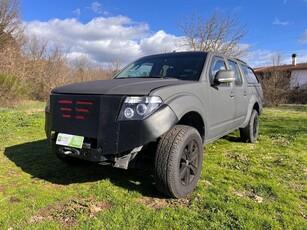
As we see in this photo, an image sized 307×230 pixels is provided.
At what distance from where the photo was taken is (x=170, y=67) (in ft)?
13.6

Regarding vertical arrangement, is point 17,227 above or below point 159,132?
below

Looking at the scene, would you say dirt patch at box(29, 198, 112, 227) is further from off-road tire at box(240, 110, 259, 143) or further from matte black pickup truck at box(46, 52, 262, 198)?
off-road tire at box(240, 110, 259, 143)

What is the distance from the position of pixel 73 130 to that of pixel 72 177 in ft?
3.34

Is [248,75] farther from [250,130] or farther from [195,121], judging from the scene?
[195,121]

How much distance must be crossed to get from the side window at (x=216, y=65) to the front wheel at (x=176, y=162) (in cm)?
123

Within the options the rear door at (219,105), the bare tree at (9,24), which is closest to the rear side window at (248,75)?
the rear door at (219,105)

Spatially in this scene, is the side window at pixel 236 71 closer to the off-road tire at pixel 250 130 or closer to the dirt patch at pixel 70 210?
the off-road tire at pixel 250 130

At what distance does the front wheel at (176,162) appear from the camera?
287 cm

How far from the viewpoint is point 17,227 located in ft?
8.04

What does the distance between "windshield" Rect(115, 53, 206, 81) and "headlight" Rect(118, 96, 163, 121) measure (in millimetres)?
1162

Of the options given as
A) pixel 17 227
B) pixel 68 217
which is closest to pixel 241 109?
pixel 68 217

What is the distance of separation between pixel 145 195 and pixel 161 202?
239 millimetres

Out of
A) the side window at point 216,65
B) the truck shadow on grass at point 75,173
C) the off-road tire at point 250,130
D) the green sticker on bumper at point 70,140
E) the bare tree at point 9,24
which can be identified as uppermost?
the bare tree at point 9,24

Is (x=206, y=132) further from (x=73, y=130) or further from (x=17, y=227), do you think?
(x=17, y=227)
